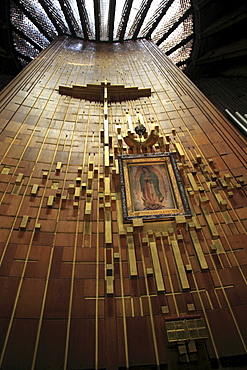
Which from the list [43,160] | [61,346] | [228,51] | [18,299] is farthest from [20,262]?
[228,51]

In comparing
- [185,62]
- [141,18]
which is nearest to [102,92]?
[141,18]

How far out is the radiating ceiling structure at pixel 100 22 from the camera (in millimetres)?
9242

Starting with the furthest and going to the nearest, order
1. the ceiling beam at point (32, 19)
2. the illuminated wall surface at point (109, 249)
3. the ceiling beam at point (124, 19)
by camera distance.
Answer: the ceiling beam at point (124, 19)
the ceiling beam at point (32, 19)
the illuminated wall surface at point (109, 249)

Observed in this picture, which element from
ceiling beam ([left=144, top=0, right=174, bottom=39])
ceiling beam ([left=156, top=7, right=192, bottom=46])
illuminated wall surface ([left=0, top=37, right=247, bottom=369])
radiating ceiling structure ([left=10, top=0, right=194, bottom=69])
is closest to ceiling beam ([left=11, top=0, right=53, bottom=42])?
radiating ceiling structure ([left=10, top=0, right=194, bottom=69])

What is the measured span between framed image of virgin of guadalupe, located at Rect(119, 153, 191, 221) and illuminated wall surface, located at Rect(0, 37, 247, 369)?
14 cm

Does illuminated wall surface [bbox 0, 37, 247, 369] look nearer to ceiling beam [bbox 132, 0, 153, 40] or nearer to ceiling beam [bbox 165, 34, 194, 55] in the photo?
ceiling beam [bbox 132, 0, 153, 40]

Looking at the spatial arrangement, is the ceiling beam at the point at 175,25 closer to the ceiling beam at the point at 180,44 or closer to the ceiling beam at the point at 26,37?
the ceiling beam at the point at 180,44

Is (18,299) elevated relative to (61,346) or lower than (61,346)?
elevated

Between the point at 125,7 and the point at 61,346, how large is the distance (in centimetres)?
1064

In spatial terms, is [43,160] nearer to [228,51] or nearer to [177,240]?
[177,240]

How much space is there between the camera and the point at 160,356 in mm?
2504

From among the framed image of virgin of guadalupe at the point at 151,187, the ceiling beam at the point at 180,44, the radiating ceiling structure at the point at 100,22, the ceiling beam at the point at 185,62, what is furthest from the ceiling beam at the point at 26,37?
the framed image of virgin of guadalupe at the point at 151,187

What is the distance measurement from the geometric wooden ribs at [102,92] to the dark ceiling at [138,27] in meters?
4.39

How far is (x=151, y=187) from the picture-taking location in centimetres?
392
